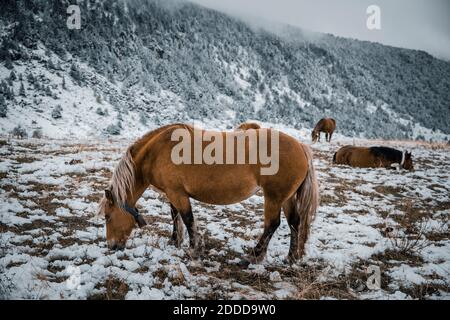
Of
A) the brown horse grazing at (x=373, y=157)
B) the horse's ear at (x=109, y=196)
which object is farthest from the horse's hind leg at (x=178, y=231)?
the brown horse grazing at (x=373, y=157)

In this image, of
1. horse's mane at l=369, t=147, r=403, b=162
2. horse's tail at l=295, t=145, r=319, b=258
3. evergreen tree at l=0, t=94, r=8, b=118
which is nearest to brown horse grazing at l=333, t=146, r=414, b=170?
horse's mane at l=369, t=147, r=403, b=162

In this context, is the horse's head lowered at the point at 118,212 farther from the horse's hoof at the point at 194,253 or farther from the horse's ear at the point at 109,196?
the horse's hoof at the point at 194,253

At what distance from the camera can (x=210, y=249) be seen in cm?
432

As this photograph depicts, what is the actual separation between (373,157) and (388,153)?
57 centimetres

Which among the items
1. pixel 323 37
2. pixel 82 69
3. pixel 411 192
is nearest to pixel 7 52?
pixel 82 69

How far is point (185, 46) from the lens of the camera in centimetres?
4019

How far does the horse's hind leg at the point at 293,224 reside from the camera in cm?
401

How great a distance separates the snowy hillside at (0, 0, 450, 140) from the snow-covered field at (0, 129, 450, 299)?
46.5 feet

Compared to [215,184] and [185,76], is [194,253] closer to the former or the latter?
[215,184]

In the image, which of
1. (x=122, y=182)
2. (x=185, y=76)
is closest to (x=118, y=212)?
(x=122, y=182)

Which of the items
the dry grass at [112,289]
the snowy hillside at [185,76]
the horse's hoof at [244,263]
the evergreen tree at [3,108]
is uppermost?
the snowy hillside at [185,76]

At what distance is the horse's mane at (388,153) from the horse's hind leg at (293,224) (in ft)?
27.6
